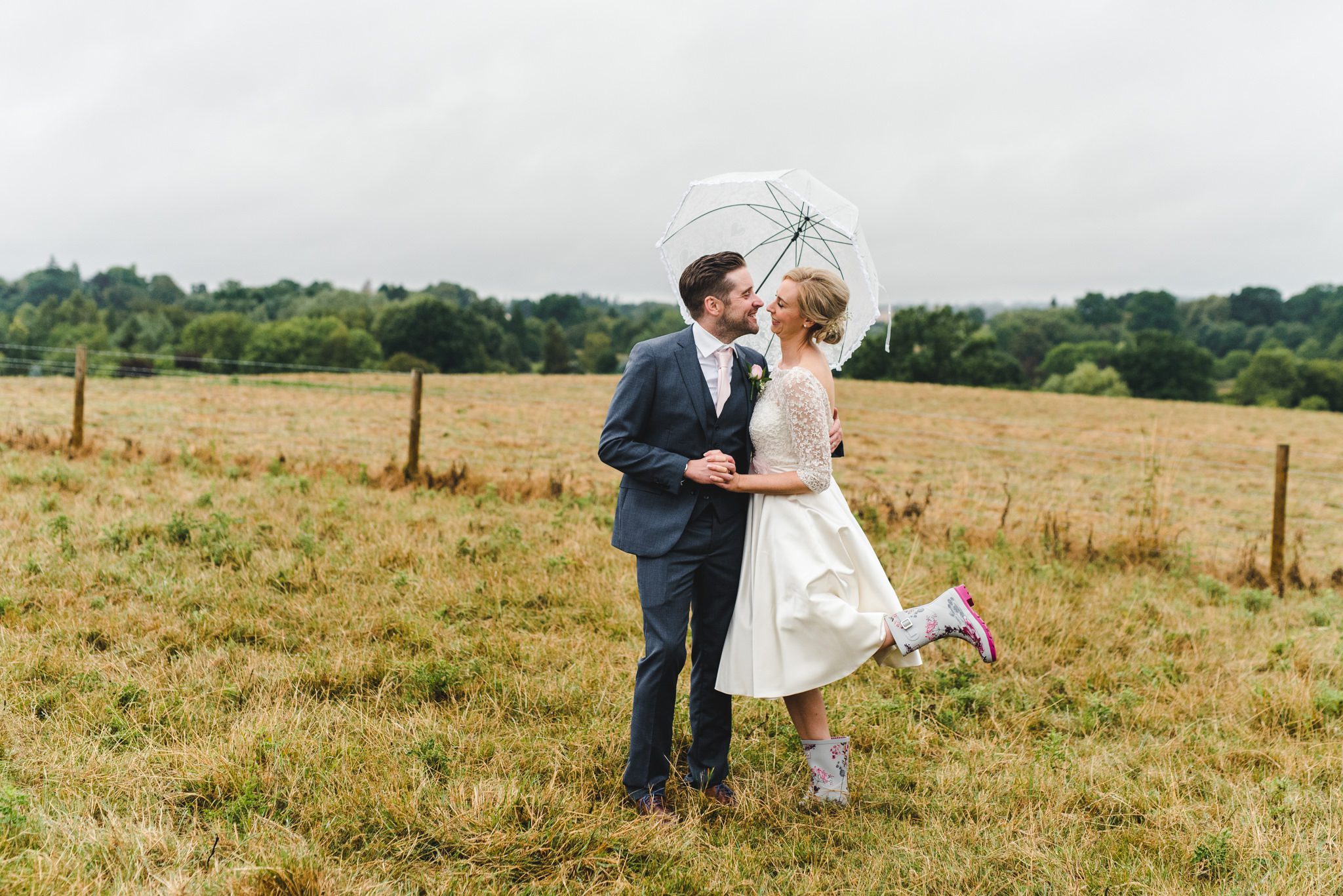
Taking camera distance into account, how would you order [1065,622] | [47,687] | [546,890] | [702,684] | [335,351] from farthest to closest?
[335,351] < [1065,622] < [47,687] < [702,684] < [546,890]

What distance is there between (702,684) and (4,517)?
6.58 m

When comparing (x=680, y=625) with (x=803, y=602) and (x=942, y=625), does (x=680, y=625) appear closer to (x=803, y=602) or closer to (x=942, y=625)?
(x=803, y=602)

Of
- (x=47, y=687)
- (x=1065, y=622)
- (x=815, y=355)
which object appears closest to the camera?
(x=815, y=355)

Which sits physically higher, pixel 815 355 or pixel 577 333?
pixel 577 333

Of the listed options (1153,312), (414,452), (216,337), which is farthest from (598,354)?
(1153,312)

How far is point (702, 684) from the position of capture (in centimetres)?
372

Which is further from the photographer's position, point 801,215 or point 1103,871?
point 801,215

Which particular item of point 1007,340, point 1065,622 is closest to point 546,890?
point 1065,622

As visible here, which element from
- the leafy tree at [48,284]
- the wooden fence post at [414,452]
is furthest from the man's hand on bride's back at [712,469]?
the leafy tree at [48,284]

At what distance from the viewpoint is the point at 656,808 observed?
Answer: 11.3 ft

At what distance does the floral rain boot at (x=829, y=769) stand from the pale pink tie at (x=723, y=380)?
56.9 inches

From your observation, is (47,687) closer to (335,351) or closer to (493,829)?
(493,829)

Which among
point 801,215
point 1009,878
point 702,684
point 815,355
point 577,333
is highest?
point 577,333

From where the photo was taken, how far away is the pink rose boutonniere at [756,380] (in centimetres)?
351
